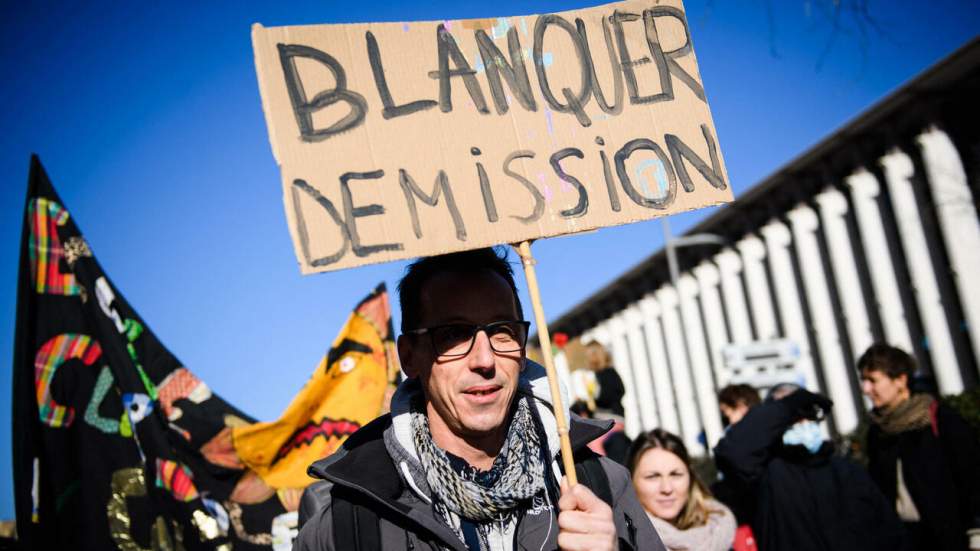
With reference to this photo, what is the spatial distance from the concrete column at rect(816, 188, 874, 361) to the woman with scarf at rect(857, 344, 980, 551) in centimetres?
1930

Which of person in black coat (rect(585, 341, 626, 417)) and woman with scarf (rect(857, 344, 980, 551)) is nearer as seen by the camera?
woman with scarf (rect(857, 344, 980, 551))

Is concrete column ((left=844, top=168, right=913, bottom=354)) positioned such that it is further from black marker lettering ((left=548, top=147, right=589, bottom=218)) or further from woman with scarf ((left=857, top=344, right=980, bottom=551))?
black marker lettering ((left=548, top=147, right=589, bottom=218))

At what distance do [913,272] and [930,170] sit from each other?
2502mm

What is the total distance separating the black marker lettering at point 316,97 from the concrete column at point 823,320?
24.3 metres

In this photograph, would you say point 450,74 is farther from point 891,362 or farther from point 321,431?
point 891,362

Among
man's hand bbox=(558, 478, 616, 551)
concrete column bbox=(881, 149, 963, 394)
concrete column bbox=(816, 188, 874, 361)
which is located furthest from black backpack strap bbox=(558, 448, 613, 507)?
concrete column bbox=(816, 188, 874, 361)

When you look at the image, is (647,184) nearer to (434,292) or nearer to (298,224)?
(434,292)

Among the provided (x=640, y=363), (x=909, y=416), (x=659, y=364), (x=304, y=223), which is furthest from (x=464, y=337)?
(x=640, y=363)

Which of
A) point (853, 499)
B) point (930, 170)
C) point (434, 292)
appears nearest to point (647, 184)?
point (434, 292)

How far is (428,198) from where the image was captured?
222 centimetres

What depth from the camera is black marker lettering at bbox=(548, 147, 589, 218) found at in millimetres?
2332

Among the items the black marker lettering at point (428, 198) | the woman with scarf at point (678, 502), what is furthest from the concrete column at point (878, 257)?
the black marker lettering at point (428, 198)

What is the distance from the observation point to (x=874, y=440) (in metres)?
5.35

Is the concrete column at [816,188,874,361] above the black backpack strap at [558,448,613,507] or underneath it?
above
